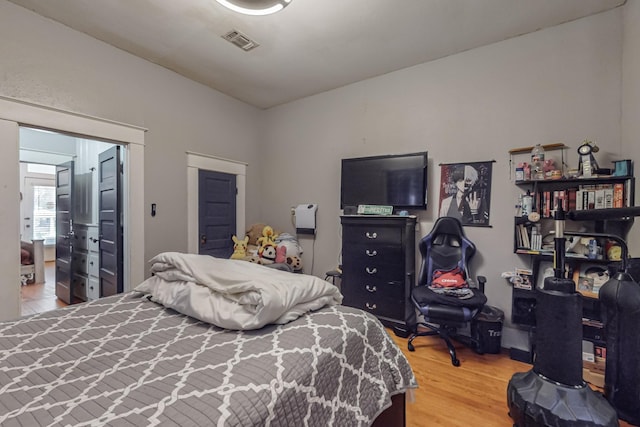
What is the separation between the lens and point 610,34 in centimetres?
224

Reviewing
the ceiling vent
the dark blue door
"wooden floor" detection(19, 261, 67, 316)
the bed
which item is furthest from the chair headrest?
"wooden floor" detection(19, 261, 67, 316)

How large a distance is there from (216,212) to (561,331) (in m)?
3.52

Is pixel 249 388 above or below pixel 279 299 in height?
below

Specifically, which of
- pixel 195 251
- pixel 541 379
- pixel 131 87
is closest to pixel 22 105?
pixel 131 87

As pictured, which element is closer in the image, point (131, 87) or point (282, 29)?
point (282, 29)

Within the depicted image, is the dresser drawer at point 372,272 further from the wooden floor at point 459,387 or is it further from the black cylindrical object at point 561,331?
the black cylindrical object at point 561,331

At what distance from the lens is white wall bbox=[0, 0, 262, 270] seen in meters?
2.29

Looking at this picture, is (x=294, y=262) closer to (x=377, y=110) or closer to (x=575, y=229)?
(x=377, y=110)

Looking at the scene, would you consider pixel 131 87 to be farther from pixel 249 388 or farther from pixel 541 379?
pixel 541 379

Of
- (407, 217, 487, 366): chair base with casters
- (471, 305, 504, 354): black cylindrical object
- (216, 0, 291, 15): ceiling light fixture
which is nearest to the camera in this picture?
(216, 0, 291, 15): ceiling light fixture

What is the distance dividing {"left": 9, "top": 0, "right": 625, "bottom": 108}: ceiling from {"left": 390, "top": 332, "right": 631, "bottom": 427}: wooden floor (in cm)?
287

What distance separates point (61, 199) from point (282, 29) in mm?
4107

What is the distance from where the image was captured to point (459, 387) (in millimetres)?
2006

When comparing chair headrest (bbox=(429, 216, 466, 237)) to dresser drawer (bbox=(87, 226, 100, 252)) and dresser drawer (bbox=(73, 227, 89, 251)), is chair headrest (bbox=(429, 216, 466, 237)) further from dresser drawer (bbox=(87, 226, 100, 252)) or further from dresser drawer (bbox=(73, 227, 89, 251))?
dresser drawer (bbox=(73, 227, 89, 251))
